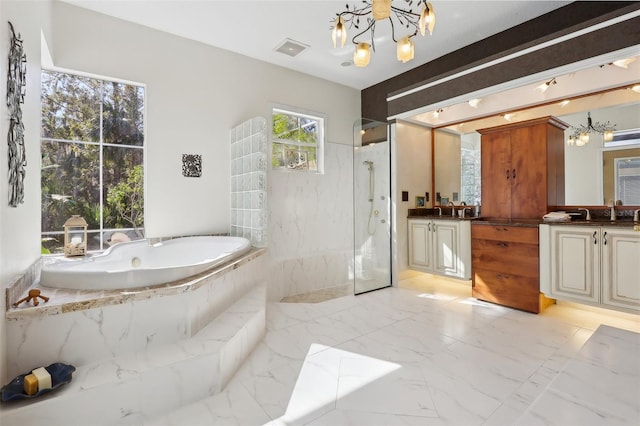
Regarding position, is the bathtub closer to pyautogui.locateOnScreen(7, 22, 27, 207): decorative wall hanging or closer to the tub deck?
the tub deck

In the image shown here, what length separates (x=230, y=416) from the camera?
1.60 meters

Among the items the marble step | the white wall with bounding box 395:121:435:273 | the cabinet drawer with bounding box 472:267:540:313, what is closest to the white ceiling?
the white wall with bounding box 395:121:435:273

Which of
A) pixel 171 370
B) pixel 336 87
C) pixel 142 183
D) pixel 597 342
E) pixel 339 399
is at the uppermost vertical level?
pixel 336 87

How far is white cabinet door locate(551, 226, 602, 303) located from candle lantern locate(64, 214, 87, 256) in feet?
14.0

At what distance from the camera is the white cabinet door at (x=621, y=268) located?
Answer: 2.47 metres

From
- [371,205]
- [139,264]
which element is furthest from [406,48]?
[139,264]

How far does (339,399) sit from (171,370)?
932mm

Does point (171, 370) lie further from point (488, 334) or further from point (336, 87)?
point (336, 87)

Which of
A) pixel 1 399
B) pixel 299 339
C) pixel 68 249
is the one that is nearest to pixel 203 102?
pixel 68 249

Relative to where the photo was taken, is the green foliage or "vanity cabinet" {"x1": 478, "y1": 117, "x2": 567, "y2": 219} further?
"vanity cabinet" {"x1": 478, "y1": 117, "x2": 567, "y2": 219}

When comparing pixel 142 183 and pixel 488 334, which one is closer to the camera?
pixel 488 334

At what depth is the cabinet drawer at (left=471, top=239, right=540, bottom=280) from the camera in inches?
121

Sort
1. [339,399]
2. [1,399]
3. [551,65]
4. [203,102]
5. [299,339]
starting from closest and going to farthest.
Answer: [1,399] → [339,399] → [299,339] → [551,65] → [203,102]

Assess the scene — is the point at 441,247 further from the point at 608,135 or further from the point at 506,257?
the point at 608,135
